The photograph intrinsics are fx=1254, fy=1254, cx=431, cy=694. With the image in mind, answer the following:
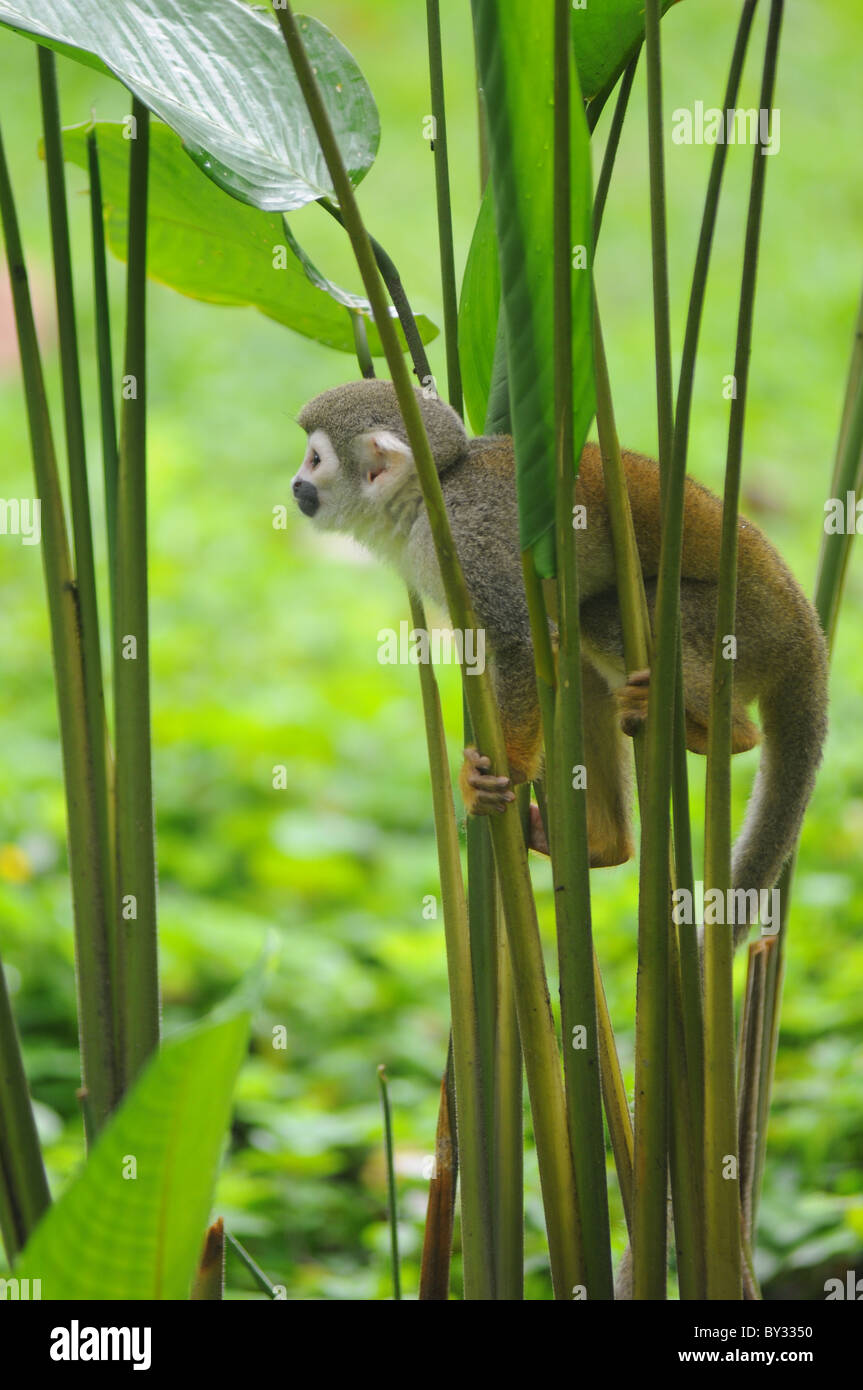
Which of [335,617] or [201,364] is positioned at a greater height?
[201,364]

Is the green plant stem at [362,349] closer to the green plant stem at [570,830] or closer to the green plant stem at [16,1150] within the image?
the green plant stem at [570,830]

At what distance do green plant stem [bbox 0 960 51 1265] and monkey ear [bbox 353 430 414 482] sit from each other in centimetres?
70

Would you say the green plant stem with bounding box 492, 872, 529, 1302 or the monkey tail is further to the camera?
the monkey tail

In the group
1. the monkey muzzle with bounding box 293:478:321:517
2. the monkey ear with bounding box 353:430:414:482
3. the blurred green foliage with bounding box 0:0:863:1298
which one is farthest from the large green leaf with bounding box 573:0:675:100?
the blurred green foliage with bounding box 0:0:863:1298

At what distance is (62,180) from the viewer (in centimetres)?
101

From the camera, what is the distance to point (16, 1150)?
1.05 m

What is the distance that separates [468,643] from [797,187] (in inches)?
215

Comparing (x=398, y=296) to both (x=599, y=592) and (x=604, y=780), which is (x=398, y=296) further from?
(x=604, y=780)

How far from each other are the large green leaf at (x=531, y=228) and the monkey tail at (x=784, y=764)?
660 mm

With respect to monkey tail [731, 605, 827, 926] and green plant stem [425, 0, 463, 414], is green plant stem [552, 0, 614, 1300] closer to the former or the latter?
green plant stem [425, 0, 463, 414]

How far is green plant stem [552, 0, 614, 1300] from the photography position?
0.73 m

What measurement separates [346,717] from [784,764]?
7.15 feet
